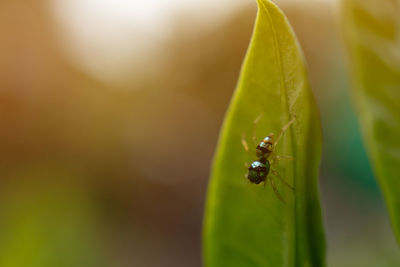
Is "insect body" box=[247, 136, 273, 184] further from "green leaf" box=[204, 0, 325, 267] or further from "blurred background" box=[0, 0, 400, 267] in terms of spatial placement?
"blurred background" box=[0, 0, 400, 267]

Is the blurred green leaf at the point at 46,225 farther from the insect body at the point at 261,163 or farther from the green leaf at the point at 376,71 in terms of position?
the green leaf at the point at 376,71

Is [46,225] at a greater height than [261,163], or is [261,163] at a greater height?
[261,163]

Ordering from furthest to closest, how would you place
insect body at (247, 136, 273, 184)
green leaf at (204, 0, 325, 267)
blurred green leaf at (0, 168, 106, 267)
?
blurred green leaf at (0, 168, 106, 267) → insect body at (247, 136, 273, 184) → green leaf at (204, 0, 325, 267)

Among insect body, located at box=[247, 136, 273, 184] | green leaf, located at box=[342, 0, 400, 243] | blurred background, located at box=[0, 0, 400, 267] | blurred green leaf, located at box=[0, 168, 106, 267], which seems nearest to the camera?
green leaf, located at box=[342, 0, 400, 243]

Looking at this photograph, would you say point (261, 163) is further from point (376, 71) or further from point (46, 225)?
point (46, 225)

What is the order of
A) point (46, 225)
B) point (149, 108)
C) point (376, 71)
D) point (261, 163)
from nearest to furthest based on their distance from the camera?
point (376, 71) → point (261, 163) → point (46, 225) → point (149, 108)

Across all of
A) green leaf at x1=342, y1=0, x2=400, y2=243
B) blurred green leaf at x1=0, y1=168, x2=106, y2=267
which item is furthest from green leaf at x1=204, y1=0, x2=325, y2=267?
blurred green leaf at x1=0, y1=168, x2=106, y2=267

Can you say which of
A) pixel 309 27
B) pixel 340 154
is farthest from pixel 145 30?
pixel 340 154

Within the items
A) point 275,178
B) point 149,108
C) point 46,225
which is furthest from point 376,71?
point 149,108
